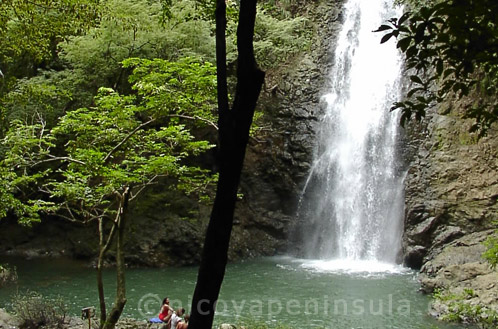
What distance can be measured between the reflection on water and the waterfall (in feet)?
6.90

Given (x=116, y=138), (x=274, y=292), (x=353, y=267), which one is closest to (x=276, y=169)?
(x=353, y=267)

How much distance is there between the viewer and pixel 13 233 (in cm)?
2069

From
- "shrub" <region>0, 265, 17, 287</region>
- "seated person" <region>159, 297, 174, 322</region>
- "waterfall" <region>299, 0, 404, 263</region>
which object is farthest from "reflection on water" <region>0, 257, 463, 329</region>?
"waterfall" <region>299, 0, 404, 263</region>

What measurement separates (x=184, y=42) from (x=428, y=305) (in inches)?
500

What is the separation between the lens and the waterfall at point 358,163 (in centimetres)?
1922

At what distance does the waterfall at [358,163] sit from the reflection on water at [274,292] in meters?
Answer: 2.10

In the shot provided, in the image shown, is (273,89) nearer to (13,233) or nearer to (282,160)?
(282,160)

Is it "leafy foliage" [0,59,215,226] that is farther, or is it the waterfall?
the waterfall

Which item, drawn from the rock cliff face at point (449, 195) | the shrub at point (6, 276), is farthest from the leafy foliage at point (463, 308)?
the shrub at point (6, 276)

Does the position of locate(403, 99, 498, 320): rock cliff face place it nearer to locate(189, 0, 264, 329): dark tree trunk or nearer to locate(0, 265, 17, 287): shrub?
locate(189, 0, 264, 329): dark tree trunk

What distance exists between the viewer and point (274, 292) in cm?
1412

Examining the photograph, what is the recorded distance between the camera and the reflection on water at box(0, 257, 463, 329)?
1134 centimetres

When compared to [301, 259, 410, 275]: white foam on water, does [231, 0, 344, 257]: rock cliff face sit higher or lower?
higher

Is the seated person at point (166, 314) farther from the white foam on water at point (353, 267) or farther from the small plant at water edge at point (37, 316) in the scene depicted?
the white foam on water at point (353, 267)
